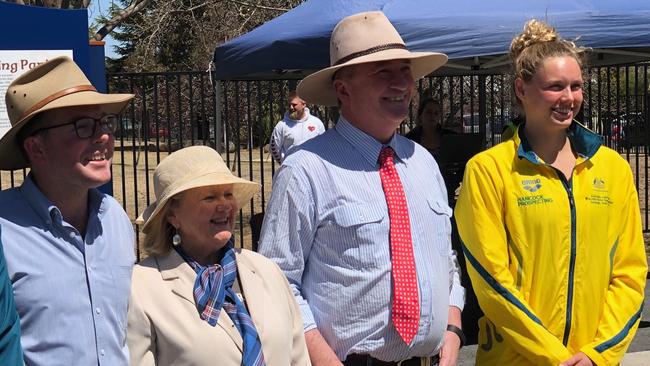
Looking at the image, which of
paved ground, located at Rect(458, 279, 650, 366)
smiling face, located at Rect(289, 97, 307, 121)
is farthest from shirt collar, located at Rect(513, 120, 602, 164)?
smiling face, located at Rect(289, 97, 307, 121)

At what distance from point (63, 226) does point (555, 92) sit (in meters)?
1.80

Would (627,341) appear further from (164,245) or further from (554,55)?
(164,245)

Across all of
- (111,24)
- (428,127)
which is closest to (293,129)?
(111,24)

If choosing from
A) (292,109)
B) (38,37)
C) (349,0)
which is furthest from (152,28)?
(38,37)

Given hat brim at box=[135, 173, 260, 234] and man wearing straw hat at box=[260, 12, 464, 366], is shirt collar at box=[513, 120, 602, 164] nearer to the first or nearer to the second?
man wearing straw hat at box=[260, 12, 464, 366]

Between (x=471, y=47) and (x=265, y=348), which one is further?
(x=471, y=47)

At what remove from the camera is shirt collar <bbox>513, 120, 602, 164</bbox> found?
3.29 m

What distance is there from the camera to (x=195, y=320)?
8.61 feet

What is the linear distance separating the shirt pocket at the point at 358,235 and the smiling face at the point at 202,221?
14.0 inches

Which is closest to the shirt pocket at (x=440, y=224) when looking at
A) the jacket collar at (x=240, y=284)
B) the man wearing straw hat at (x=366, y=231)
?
the man wearing straw hat at (x=366, y=231)

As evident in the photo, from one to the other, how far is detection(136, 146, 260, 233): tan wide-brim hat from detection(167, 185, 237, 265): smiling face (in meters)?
0.04

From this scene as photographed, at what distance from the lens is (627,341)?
3.27 meters

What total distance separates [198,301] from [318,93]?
1021 millimetres

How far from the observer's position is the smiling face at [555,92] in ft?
10.6
